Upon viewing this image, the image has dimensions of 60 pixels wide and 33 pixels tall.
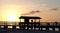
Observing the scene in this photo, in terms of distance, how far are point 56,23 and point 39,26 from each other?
2.62 metres

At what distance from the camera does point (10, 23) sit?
32875mm

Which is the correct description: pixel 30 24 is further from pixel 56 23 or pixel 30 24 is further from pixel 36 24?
pixel 56 23

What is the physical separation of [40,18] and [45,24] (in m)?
4.36

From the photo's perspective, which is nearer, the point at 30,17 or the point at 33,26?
the point at 33,26

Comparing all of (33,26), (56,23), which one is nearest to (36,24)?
(33,26)

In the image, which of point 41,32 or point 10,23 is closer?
point 41,32

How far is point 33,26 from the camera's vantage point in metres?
31.4

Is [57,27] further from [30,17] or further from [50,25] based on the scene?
[30,17]

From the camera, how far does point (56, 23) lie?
105 ft

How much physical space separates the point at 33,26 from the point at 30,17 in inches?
216

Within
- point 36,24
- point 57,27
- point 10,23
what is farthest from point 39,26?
point 10,23

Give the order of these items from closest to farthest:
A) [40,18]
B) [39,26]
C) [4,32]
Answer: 1. [4,32]
2. [39,26]
3. [40,18]

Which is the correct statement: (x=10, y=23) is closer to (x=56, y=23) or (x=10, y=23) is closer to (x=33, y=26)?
(x=33, y=26)

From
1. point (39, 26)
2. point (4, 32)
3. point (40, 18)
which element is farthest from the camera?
point (40, 18)
